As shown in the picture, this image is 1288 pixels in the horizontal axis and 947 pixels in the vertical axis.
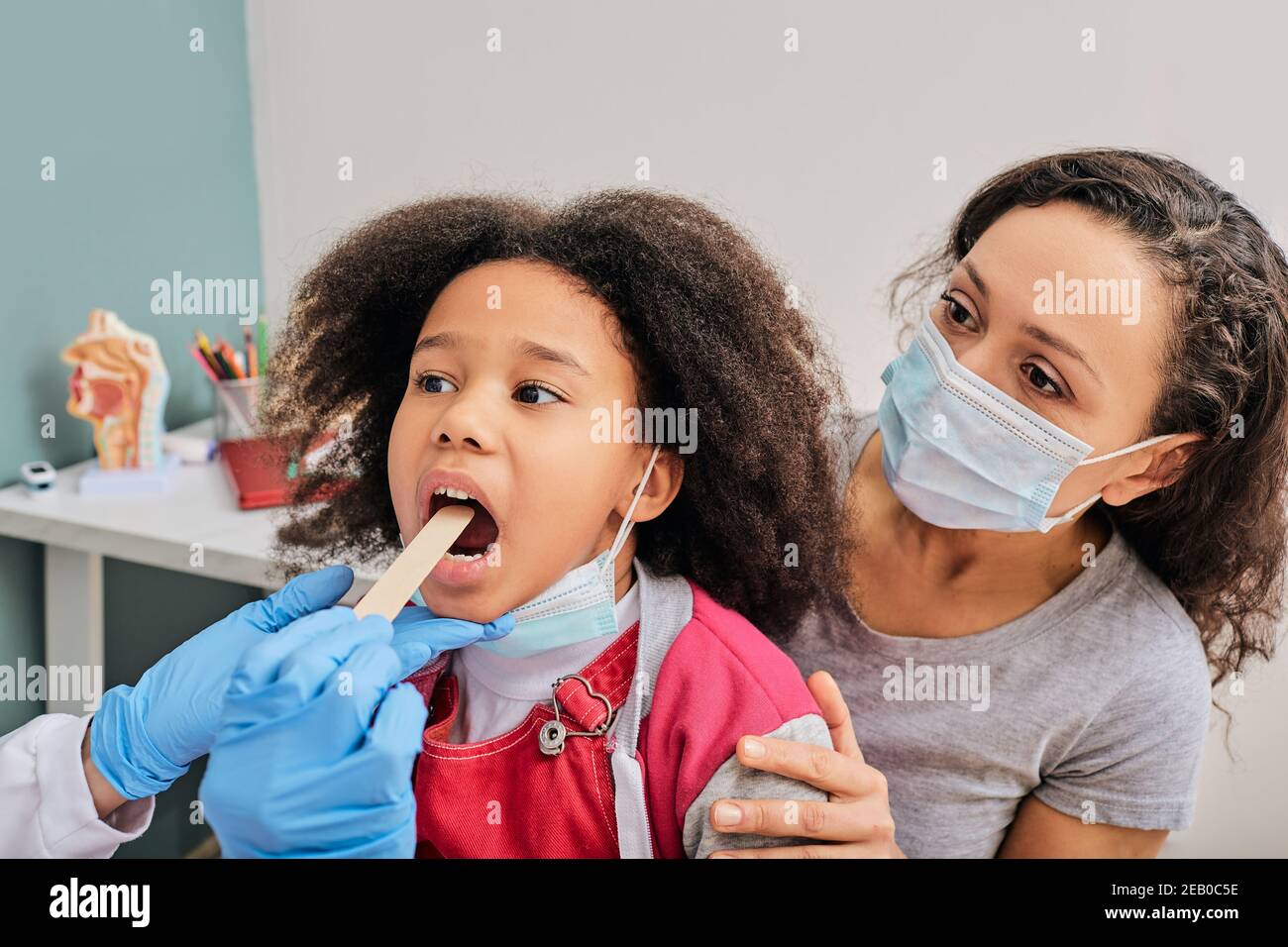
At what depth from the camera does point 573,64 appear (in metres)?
1.35

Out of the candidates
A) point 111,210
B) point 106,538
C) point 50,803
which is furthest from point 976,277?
point 111,210

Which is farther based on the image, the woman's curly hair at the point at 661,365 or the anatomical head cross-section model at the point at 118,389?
the anatomical head cross-section model at the point at 118,389

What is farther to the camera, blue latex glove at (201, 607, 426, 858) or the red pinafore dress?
the red pinafore dress

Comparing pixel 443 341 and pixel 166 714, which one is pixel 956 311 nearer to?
pixel 443 341

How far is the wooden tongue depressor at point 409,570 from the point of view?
78 cm

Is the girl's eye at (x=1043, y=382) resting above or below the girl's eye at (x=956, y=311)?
below

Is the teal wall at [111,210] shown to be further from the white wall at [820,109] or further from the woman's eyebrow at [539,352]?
the woman's eyebrow at [539,352]

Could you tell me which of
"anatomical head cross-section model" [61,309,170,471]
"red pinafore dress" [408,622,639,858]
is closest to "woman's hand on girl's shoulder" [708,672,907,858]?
"red pinafore dress" [408,622,639,858]

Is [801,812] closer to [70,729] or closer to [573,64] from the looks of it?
[70,729]

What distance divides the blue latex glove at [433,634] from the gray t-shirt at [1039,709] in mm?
437

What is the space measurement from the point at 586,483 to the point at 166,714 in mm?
395

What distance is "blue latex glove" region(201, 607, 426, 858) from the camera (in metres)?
0.69

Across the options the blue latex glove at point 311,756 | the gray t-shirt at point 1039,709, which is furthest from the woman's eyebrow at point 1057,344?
the blue latex glove at point 311,756

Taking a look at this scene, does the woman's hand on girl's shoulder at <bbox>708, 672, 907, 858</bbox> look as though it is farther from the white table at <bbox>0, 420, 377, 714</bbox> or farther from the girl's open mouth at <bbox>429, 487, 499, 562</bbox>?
the white table at <bbox>0, 420, 377, 714</bbox>
